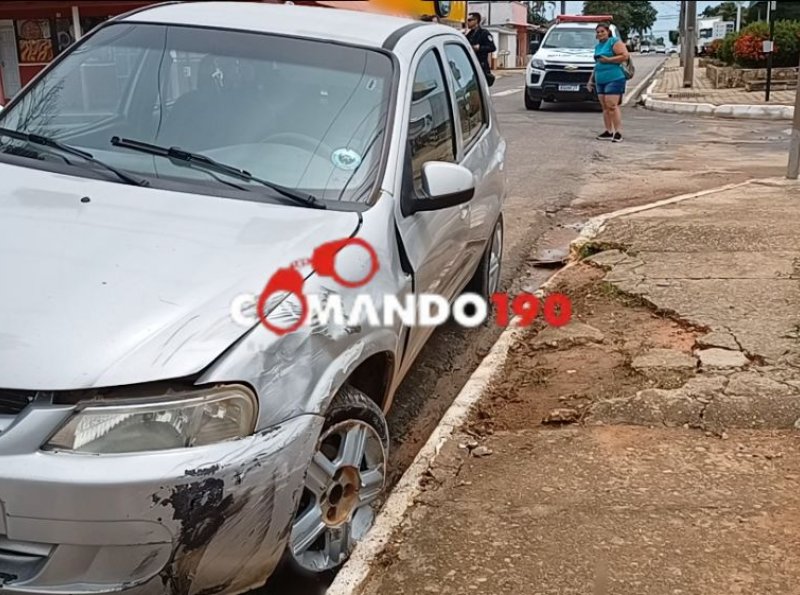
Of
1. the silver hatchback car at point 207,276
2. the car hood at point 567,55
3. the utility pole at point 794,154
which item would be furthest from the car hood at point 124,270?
the car hood at point 567,55

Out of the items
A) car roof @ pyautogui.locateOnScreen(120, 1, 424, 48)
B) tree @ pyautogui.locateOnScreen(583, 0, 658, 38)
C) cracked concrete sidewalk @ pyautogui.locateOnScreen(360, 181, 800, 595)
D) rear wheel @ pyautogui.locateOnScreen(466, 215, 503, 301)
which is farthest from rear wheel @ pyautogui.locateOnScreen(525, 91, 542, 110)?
tree @ pyautogui.locateOnScreen(583, 0, 658, 38)

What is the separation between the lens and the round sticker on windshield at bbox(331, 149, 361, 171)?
342 centimetres

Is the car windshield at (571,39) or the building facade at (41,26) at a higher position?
the building facade at (41,26)

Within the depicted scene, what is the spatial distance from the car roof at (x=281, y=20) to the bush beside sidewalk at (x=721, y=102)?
15.8 m

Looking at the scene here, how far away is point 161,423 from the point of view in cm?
229

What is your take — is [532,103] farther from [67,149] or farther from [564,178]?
[67,149]

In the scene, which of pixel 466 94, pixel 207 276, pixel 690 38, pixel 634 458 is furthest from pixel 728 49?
pixel 207 276

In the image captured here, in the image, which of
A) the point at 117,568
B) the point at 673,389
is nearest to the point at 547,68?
the point at 673,389

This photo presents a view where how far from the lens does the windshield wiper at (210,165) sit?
10.5ft

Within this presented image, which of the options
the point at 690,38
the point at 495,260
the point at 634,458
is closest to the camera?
the point at 634,458

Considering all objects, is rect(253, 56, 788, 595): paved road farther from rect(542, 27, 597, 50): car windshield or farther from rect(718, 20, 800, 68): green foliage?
rect(718, 20, 800, 68): green foliage

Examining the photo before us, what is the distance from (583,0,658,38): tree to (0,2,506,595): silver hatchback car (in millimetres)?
95231

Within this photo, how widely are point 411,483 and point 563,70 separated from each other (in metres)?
16.6

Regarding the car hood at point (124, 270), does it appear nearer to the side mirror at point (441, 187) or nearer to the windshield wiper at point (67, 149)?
the windshield wiper at point (67, 149)
